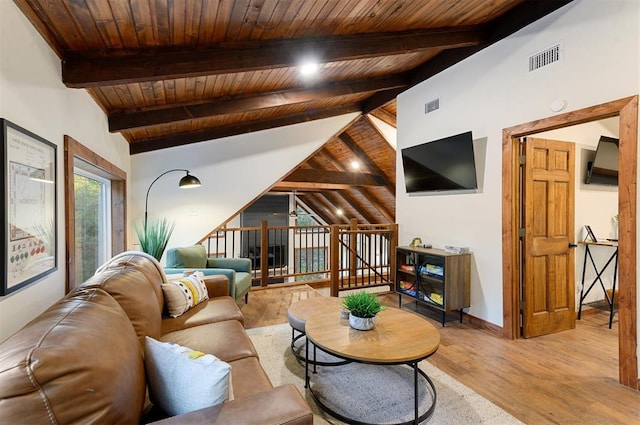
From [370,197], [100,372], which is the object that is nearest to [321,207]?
[370,197]

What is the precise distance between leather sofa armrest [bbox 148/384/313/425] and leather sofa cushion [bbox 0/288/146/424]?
0.64ft

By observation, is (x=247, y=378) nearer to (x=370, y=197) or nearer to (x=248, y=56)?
(x=248, y=56)

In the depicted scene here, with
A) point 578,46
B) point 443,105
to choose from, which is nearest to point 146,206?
point 443,105

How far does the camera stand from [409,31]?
10.0ft

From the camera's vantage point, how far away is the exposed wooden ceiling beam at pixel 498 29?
9.06ft

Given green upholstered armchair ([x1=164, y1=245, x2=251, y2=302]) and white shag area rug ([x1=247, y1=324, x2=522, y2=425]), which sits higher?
green upholstered armchair ([x1=164, y1=245, x2=251, y2=302])

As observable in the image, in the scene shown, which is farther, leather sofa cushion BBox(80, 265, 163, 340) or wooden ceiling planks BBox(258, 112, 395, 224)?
wooden ceiling planks BBox(258, 112, 395, 224)

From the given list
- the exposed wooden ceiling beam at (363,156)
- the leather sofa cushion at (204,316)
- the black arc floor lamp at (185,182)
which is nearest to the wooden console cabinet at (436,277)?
the leather sofa cushion at (204,316)

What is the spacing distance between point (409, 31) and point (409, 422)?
3300 millimetres

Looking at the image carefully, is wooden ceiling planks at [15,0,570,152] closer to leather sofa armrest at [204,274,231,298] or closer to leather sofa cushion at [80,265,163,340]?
leather sofa cushion at [80,265,163,340]

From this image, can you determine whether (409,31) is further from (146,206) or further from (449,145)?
(146,206)

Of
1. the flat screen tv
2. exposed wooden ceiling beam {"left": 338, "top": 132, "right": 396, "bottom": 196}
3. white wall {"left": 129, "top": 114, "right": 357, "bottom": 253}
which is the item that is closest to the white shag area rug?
the flat screen tv

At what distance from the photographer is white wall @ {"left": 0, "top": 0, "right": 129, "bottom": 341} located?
1.44m

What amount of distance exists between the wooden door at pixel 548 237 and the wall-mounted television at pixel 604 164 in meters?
0.45
